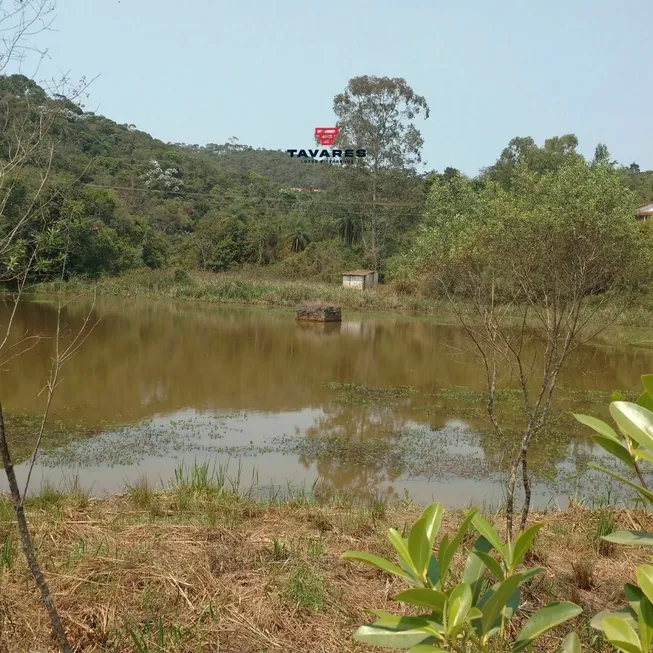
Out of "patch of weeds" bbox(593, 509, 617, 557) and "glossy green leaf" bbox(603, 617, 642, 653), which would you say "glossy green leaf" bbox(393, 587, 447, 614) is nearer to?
"glossy green leaf" bbox(603, 617, 642, 653)

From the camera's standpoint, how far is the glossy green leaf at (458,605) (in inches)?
37.3

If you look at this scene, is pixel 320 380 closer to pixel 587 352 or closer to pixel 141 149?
pixel 587 352

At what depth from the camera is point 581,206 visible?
814 inches

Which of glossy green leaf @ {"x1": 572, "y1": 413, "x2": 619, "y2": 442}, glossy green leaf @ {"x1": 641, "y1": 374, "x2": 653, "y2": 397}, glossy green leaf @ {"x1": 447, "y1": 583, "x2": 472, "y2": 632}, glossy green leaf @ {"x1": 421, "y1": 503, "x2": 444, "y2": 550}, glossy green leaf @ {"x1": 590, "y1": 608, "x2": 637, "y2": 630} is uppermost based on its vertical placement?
glossy green leaf @ {"x1": 641, "y1": 374, "x2": 653, "y2": 397}

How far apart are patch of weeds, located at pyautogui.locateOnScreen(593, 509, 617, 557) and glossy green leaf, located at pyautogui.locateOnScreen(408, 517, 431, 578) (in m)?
2.39

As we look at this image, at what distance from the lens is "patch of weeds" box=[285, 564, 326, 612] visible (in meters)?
2.29

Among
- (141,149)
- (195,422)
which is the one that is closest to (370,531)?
(195,422)

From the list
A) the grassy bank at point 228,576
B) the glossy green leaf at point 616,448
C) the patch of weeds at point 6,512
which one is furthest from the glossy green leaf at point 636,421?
the patch of weeds at point 6,512

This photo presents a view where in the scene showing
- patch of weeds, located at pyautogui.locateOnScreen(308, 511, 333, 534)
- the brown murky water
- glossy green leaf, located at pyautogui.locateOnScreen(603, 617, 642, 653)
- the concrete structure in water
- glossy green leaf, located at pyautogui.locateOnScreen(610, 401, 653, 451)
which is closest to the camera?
Result: glossy green leaf, located at pyautogui.locateOnScreen(603, 617, 642, 653)

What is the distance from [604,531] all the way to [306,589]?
5.77 feet

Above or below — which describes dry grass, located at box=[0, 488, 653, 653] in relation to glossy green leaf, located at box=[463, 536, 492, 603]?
below

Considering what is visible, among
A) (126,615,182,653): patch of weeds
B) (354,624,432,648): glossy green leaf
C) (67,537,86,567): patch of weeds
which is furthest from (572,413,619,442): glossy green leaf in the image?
(67,537,86,567): patch of weeds

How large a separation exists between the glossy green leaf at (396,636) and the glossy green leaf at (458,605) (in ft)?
0.13

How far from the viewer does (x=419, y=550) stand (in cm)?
100
